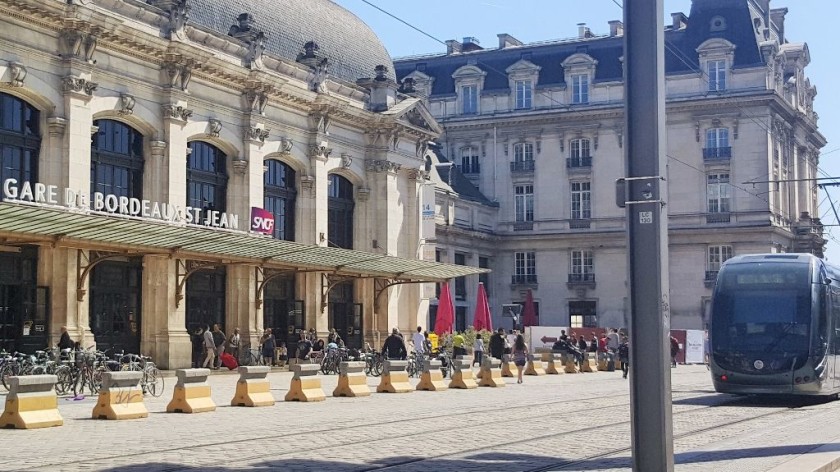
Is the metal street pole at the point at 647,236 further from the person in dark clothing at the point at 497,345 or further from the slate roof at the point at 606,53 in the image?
the slate roof at the point at 606,53

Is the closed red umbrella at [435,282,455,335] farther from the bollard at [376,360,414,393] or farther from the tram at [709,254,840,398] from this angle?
the tram at [709,254,840,398]

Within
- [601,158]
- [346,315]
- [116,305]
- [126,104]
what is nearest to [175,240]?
[116,305]

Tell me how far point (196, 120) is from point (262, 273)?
631 cm

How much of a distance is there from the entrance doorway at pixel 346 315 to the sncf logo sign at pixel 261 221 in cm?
692

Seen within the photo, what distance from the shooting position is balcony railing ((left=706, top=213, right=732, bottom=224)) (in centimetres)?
7000

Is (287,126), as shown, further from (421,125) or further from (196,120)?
(421,125)

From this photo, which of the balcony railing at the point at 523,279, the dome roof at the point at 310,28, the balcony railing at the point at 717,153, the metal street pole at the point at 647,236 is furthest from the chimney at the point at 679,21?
the metal street pole at the point at 647,236

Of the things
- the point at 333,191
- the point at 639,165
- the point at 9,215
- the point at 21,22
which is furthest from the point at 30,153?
the point at 639,165

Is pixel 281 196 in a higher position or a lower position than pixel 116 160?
lower

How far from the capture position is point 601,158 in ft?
240

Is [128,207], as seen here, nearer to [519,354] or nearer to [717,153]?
[519,354]

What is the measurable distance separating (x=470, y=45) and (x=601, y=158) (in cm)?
1517

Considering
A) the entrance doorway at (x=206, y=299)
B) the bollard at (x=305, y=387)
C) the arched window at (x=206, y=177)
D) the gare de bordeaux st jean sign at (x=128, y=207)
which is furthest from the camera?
the arched window at (x=206, y=177)

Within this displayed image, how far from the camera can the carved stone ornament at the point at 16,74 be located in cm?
3145
